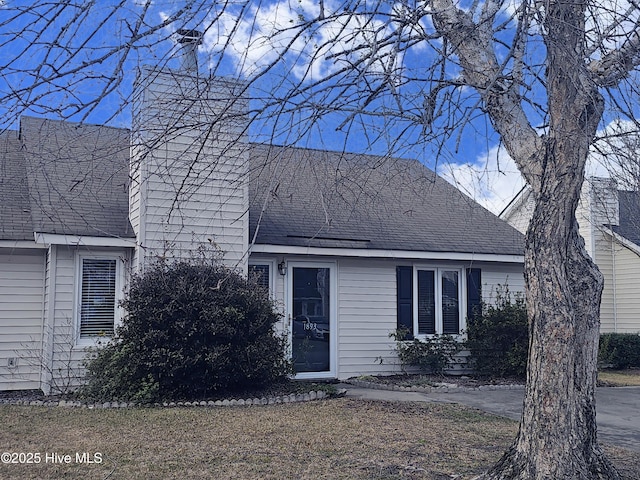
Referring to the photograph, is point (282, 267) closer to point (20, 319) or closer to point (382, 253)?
point (382, 253)

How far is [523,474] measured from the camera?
500 centimetres

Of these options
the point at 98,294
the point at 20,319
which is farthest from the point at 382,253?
the point at 20,319

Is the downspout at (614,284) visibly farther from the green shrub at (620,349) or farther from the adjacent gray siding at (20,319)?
the adjacent gray siding at (20,319)

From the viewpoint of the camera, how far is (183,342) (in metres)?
9.52

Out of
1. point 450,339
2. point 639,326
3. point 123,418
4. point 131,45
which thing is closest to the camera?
point 131,45

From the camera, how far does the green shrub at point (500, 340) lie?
505 inches

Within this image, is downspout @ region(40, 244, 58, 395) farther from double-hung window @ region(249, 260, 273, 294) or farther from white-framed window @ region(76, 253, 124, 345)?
double-hung window @ region(249, 260, 273, 294)

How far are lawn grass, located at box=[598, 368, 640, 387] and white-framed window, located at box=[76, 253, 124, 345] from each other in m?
9.53

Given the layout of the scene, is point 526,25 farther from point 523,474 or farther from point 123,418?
point 123,418

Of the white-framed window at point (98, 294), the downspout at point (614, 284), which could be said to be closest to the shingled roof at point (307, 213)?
the white-framed window at point (98, 294)

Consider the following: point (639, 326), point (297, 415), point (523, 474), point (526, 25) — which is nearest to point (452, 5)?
point (526, 25)

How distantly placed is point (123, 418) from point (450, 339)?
282 inches

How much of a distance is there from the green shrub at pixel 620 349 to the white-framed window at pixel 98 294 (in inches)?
476

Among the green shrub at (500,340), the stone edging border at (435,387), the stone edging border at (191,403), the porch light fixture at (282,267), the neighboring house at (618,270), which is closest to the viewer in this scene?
the stone edging border at (191,403)
